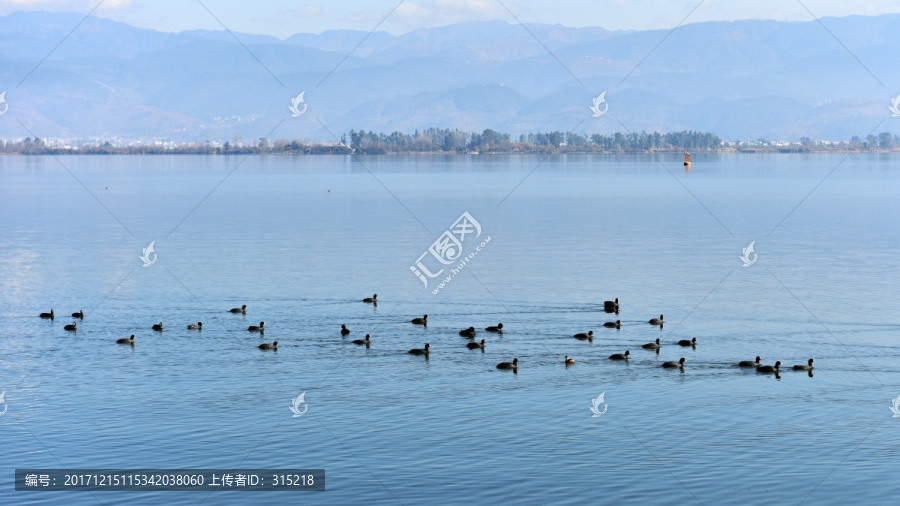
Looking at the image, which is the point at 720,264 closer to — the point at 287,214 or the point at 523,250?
the point at 523,250

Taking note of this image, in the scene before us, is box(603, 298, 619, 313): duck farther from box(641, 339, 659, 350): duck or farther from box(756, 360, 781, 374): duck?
box(756, 360, 781, 374): duck

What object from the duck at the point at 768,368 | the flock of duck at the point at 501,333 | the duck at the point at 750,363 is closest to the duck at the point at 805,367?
the flock of duck at the point at 501,333

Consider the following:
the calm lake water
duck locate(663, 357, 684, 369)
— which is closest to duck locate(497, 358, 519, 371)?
the calm lake water

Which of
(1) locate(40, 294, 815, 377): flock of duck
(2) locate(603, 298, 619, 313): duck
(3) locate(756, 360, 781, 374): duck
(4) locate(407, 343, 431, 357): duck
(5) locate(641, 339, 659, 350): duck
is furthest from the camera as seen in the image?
(2) locate(603, 298, 619, 313): duck

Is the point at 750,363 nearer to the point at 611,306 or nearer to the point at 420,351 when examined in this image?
the point at 611,306

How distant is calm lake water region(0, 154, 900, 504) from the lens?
35.8m

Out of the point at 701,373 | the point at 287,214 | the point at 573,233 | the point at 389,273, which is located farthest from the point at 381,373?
the point at 287,214

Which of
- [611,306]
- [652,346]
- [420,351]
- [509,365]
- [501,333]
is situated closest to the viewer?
[509,365]

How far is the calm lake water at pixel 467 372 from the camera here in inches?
1407

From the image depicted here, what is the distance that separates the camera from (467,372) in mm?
48844

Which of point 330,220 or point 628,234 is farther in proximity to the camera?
point 330,220

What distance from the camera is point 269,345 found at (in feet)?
175

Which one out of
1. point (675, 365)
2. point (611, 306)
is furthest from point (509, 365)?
point (611, 306)

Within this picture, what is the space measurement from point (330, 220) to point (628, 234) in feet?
127
